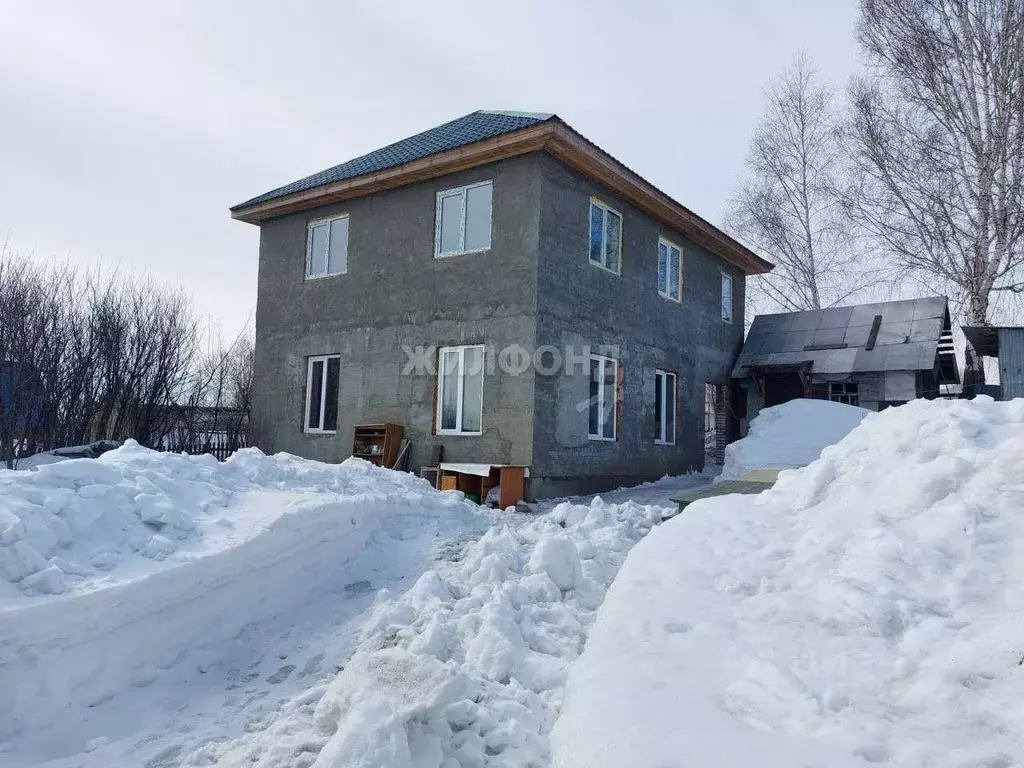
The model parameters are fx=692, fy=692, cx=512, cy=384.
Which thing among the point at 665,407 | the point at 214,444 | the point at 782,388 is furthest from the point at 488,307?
the point at 782,388

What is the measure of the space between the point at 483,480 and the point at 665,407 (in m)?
4.71

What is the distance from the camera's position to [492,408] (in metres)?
9.98

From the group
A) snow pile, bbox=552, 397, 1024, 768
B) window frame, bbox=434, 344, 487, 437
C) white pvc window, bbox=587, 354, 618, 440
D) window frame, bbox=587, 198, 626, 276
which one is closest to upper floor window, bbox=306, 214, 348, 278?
window frame, bbox=434, 344, 487, 437

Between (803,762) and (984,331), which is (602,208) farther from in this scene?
(803,762)

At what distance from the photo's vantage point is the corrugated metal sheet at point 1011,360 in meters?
12.5

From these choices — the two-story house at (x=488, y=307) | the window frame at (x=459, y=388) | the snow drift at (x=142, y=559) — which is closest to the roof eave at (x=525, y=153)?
the two-story house at (x=488, y=307)

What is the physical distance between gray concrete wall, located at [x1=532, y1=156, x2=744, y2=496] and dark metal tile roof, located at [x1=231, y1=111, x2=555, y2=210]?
Answer: 3.29ft

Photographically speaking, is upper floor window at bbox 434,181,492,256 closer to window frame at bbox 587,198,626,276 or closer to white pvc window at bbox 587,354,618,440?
window frame at bbox 587,198,626,276

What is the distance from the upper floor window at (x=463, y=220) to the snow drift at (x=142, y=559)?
517 centimetres

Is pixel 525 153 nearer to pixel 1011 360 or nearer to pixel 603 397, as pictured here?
pixel 603 397

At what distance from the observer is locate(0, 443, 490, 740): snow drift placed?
138 inches

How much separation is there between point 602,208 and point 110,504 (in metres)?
8.62

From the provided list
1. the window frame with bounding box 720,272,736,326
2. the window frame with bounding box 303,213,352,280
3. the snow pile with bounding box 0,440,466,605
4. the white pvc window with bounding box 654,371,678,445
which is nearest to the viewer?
the snow pile with bounding box 0,440,466,605

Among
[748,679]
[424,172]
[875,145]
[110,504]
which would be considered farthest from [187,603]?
[875,145]
